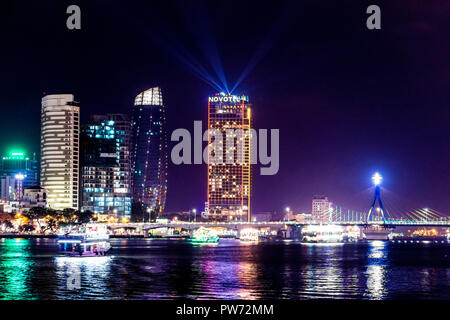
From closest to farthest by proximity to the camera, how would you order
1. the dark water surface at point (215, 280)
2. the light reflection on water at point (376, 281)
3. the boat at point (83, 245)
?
the dark water surface at point (215, 280) → the light reflection on water at point (376, 281) → the boat at point (83, 245)

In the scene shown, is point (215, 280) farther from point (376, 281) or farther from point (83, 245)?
point (83, 245)

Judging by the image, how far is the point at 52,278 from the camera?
72562mm

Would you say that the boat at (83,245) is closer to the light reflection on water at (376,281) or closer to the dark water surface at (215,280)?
the dark water surface at (215,280)

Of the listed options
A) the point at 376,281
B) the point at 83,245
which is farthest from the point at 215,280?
the point at 83,245

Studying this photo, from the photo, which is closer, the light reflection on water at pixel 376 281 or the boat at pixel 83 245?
the light reflection on water at pixel 376 281

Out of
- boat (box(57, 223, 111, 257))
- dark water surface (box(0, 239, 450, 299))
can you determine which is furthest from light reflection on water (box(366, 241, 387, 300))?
boat (box(57, 223, 111, 257))

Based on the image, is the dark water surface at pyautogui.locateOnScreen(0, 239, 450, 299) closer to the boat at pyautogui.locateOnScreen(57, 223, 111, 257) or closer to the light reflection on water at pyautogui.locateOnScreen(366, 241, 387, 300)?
the light reflection on water at pyautogui.locateOnScreen(366, 241, 387, 300)

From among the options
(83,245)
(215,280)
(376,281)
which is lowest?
(376,281)

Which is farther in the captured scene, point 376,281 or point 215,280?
point 376,281

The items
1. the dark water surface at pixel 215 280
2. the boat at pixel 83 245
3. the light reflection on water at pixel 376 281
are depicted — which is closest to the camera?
the dark water surface at pixel 215 280

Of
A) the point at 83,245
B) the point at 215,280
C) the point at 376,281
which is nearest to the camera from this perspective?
the point at 215,280

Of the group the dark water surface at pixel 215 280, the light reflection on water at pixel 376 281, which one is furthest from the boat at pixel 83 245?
the light reflection on water at pixel 376 281

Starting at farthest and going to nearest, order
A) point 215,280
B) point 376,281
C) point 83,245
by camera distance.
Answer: point 83,245, point 376,281, point 215,280
